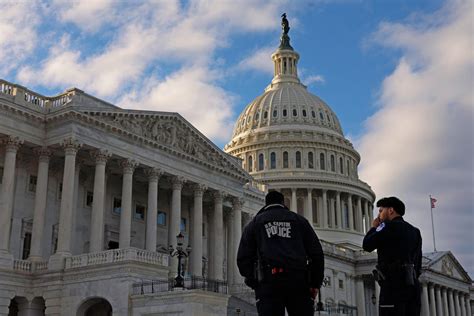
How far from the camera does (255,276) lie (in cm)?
969

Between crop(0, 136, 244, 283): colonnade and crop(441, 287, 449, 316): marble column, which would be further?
crop(441, 287, 449, 316): marble column

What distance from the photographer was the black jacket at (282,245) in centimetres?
956

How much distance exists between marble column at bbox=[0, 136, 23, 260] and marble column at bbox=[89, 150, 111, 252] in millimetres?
5342

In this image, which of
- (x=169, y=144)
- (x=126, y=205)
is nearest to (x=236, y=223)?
(x=169, y=144)

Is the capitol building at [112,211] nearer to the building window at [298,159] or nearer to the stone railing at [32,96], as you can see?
the stone railing at [32,96]

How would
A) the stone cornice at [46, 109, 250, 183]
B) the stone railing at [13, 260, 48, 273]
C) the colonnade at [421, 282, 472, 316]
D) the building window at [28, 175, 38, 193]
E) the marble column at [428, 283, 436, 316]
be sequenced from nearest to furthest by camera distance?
the stone railing at [13, 260, 48, 273] → the stone cornice at [46, 109, 250, 183] → the building window at [28, 175, 38, 193] → the colonnade at [421, 282, 472, 316] → the marble column at [428, 283, 436, 316]

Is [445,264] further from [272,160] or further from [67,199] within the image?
[67,199]

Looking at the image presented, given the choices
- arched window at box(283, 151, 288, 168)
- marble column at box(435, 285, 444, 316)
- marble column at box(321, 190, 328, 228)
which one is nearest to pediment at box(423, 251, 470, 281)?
marble column at box(435, 285, 444, 316)

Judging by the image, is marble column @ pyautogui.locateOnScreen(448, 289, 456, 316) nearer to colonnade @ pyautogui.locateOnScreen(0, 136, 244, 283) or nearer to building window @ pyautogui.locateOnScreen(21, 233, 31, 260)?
colonnade @ pyautogui.locateOnScreen(0, 136, 244, 283)

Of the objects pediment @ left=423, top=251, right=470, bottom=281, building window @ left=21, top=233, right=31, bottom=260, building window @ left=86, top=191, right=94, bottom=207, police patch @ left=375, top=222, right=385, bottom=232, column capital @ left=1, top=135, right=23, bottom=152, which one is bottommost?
police patch @ left=375, top=222, right=385, bottom=232

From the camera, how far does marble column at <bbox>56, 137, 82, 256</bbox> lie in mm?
44688

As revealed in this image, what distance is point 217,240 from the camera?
5856cm

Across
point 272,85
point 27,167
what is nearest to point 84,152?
point 27,167

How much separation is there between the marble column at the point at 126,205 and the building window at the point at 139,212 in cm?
593
